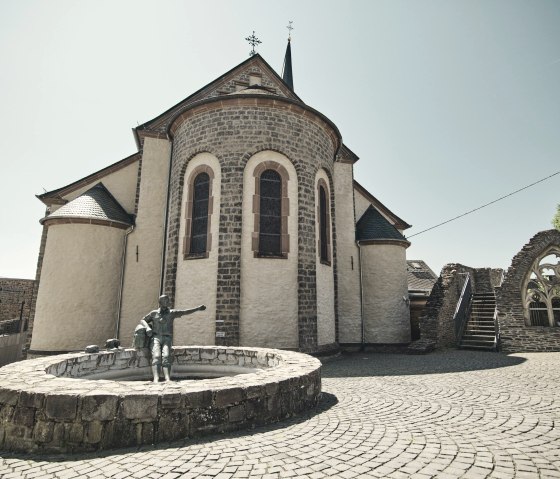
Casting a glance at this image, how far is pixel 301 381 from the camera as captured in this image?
15.8ft

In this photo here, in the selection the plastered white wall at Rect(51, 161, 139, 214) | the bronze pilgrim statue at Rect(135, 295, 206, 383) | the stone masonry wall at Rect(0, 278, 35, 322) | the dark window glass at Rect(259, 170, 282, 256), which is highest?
the plastered white wall at Rect(51, 161, 139, 214)

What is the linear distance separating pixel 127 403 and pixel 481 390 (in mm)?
5760

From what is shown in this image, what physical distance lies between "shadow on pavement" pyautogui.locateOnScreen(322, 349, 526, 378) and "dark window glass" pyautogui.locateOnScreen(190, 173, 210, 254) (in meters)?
5.03

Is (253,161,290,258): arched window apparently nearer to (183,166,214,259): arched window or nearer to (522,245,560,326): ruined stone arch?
(183,166,214,259): arched window

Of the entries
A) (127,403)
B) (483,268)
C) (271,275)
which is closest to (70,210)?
(271,275)

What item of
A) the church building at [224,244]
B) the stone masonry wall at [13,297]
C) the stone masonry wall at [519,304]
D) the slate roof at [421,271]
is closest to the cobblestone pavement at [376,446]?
the church building at [224,244]

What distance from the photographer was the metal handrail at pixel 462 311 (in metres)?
14.1

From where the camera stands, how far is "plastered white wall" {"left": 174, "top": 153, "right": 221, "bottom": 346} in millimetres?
9734

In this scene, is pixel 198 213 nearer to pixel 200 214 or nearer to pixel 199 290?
pixel 200 214

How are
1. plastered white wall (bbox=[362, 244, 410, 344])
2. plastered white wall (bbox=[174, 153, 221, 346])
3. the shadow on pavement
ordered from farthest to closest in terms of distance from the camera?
plastered white wall (bbox=[362, 244, 410, 344]), plastered white wall (bbox=[174, 153, 221, 346]), the shadow on pavement

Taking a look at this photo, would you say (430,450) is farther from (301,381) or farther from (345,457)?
(301,381)

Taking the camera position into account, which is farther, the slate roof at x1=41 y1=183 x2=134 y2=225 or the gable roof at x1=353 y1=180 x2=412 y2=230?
the gable roof at x1=353 y1=180 x2=412 y2=230

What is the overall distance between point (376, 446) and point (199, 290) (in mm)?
7273

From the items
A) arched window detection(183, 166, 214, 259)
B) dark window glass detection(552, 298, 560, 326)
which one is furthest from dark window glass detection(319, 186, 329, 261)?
dark window glass detection(552, 298, 560, 326)
